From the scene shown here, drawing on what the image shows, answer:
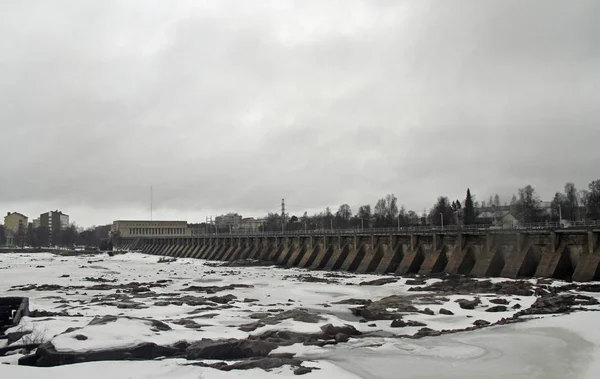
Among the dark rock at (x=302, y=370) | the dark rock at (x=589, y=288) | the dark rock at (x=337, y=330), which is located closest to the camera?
the dark rock at (x=302, y=370)

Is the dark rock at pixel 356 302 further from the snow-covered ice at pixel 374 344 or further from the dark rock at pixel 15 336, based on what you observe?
the dark rock at pixel 15 336

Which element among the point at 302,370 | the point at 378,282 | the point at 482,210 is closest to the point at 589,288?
the point at 378,282

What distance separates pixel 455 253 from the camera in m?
55.4

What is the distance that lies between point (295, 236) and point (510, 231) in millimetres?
45417

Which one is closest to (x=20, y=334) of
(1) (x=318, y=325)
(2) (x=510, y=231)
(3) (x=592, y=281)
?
(1) (x=318, y=325)

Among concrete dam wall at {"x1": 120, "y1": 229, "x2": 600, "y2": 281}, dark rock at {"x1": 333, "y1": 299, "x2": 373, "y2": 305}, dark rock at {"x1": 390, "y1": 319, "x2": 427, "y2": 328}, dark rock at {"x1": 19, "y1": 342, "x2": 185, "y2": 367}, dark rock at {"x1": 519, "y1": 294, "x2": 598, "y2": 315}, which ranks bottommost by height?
dark rock at {"x1": 333, "y1": 299, "x2": 373, "y2": 305}

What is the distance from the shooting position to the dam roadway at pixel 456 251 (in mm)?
45312

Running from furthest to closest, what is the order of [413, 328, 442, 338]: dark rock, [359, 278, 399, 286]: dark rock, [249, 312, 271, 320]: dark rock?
1. [359, 278, 399, 286]: dark rock
2. [249, 312, 271, 320]: dark rock
3. [413, 328, 442, 338]: dark rock

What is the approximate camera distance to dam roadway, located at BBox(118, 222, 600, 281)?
45312 millimetres

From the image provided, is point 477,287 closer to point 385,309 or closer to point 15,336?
point 385,309

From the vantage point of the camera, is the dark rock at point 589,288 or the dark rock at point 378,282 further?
the dark rock at point 378,282

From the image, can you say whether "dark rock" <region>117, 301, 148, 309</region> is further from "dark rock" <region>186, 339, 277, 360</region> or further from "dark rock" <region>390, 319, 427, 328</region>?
"dark rock" <region>390, 319, 427, 328</region>

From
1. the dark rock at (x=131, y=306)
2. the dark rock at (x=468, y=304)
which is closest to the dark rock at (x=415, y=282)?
the dark rock at (x=468, y=304)

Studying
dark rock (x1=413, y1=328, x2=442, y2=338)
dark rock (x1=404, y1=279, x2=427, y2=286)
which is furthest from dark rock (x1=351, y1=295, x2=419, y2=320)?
dark rock (x1=404, y1=279, x2=427, y2=286)
